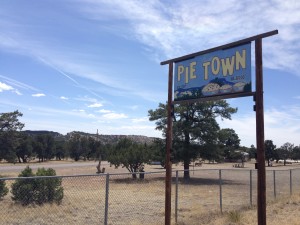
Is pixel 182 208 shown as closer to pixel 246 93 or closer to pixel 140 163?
pixel 246 93

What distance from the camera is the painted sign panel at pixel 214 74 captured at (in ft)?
27.2

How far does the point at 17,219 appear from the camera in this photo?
1025cm

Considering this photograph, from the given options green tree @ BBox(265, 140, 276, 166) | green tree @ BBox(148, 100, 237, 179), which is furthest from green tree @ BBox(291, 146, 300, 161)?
green tree @ BBox(148, 100, 237, 179)

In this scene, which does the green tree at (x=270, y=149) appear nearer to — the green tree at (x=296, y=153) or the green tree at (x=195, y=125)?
the green tree at (x=296, y=153)

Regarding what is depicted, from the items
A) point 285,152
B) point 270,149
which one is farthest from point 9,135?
point 285,152

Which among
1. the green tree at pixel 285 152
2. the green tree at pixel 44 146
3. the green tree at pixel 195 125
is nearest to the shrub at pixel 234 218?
the green tree at pixel 195 125

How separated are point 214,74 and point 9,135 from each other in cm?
3900

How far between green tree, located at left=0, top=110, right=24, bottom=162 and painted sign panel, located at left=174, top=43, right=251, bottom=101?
37.7 metres

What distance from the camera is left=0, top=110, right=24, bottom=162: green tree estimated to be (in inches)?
1704

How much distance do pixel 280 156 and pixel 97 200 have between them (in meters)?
84.8

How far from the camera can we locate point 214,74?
29.1ft

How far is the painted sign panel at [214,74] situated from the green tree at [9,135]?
37.7 meters

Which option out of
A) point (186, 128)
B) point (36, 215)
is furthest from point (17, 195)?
point (186, 128)

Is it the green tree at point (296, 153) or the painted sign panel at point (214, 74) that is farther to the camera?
the green tree at point (296, 153)
